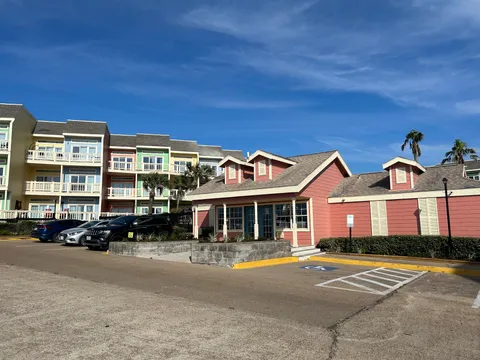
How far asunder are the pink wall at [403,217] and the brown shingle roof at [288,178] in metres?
4.46

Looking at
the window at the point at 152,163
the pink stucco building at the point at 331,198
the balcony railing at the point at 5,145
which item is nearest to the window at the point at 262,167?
the pink stucco building at the point at 331,198

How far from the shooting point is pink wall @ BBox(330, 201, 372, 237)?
741 inches

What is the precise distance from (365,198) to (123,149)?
29.1 m

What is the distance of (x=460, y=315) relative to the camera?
6328 mm

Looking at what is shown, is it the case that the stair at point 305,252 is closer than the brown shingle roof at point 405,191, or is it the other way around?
the stair at point 305,252

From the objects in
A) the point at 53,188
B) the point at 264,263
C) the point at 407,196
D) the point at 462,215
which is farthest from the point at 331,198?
the point at 53,188

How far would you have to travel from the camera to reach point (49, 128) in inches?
1471

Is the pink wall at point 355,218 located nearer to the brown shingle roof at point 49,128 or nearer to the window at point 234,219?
the window at point 234,219

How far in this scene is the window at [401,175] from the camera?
18031 millimetres

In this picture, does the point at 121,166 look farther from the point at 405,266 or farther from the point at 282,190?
the point at 405,266

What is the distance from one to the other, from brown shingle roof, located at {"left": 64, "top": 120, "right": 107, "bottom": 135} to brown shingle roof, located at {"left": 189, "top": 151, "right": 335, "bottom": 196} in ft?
62.3

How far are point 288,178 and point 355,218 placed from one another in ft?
14.4

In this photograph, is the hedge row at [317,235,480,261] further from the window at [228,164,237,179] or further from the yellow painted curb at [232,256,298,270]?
the window at [228,164,237,179]

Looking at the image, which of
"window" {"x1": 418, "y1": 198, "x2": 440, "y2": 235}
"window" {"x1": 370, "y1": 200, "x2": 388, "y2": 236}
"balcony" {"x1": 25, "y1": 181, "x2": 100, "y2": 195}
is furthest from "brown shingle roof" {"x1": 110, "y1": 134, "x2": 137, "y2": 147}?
"window" {"x1": 418, "y1": 198, "x2": 440, "y2": 235}
